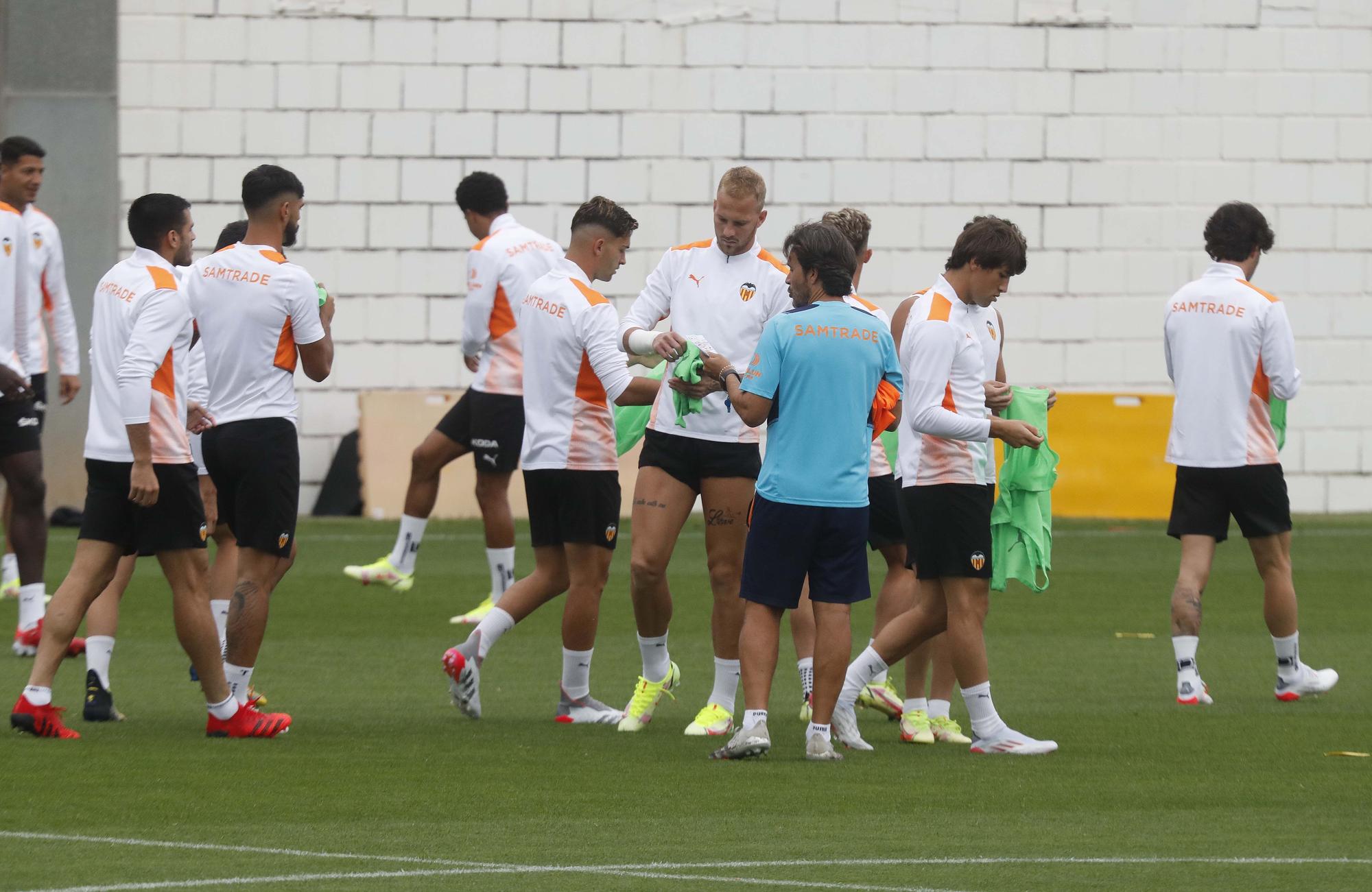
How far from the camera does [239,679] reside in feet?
24.4

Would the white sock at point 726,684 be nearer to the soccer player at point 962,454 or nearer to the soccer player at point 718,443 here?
the soccer player at point 718,443

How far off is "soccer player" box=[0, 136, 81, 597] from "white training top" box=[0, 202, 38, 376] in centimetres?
3

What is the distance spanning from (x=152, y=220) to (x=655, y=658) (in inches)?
95.9

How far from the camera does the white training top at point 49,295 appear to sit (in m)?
9.93

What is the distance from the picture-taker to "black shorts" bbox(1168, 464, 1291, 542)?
8477 millimetres

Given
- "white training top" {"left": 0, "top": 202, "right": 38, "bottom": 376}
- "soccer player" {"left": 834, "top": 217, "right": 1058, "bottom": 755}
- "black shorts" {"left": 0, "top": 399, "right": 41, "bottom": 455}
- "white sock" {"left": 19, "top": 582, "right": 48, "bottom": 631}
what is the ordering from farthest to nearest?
"white training top" {"left": 0, "top": 202, "right": 38, "bottom": 376} < "black shorts" {"left": 0, "top": 399, "right": 41, "bottom": 455} < "white sock" {"left": 19, "top": 582, "right": 48, "bottom": 631} < "soccer player" {"left": 834, "top": 217, "right": 1058, "bottom": 755}

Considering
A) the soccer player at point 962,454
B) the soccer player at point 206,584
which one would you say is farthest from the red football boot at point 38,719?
the soccer player at point 962,454

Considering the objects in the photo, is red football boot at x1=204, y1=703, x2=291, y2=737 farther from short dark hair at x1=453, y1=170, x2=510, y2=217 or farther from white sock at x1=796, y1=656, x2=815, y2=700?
short dark hair at x1=453, y1=170, x2=510, y2=217

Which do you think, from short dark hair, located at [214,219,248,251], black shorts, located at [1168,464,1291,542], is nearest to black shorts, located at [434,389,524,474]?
short dark hair, located at [214,219,248,251]

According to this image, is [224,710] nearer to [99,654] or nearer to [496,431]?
[99,654]

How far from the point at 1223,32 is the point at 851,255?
34.8 ft

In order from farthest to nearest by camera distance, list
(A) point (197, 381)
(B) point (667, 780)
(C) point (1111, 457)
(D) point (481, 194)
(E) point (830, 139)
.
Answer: (E) point (830, 139) < (C) point (1111, 457) < (D) point (481, 194) < (A) point (197, 381) < (B) point (667, 780)

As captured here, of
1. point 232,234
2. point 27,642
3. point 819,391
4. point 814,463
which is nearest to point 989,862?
point 814,463

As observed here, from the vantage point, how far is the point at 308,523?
15.2m
